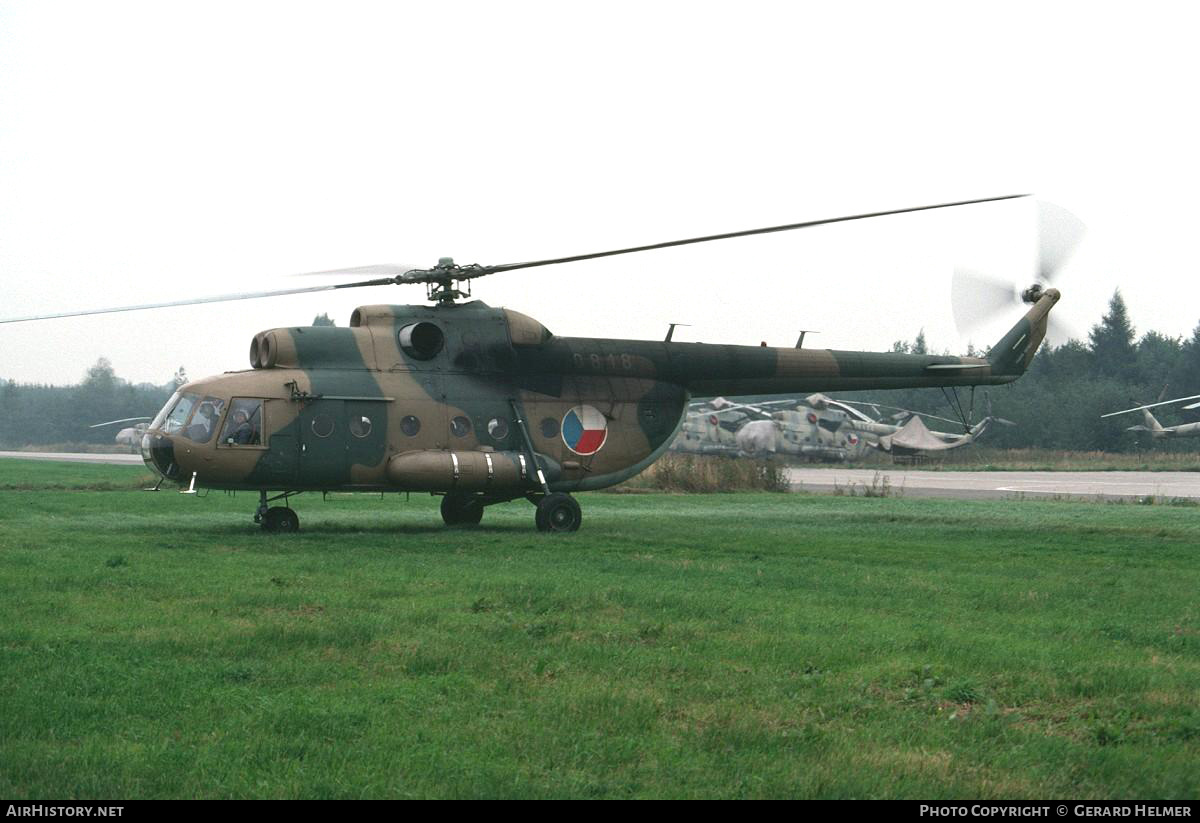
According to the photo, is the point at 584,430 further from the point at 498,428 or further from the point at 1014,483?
the point at 1014,483

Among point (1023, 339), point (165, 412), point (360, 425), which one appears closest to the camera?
point (165, 412)

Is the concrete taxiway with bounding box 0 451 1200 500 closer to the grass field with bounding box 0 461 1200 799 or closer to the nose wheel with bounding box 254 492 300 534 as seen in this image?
the nose wheel with bounding box 254 492 300 534

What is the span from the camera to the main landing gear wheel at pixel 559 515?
19.0 meters

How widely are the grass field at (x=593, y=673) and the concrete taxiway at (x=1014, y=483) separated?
17.6 m

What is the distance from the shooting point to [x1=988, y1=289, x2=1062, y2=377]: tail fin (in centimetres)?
2281

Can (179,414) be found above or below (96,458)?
above

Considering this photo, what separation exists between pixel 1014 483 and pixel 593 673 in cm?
3216

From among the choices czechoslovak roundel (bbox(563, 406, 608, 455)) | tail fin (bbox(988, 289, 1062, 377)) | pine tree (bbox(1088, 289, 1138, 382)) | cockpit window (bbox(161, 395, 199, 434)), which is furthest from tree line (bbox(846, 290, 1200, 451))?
cockpit window (bbox(161, 395, 199, 434))

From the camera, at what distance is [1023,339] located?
75.3 feet

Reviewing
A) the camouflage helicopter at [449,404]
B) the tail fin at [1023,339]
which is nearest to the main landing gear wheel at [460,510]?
the camouflage helicopter at [449,404]

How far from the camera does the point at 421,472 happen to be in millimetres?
18078

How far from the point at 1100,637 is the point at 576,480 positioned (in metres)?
11.5

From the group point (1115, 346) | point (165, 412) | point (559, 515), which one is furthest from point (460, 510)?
point (1115, 346)

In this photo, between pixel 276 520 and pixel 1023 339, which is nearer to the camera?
pixel 276 520
